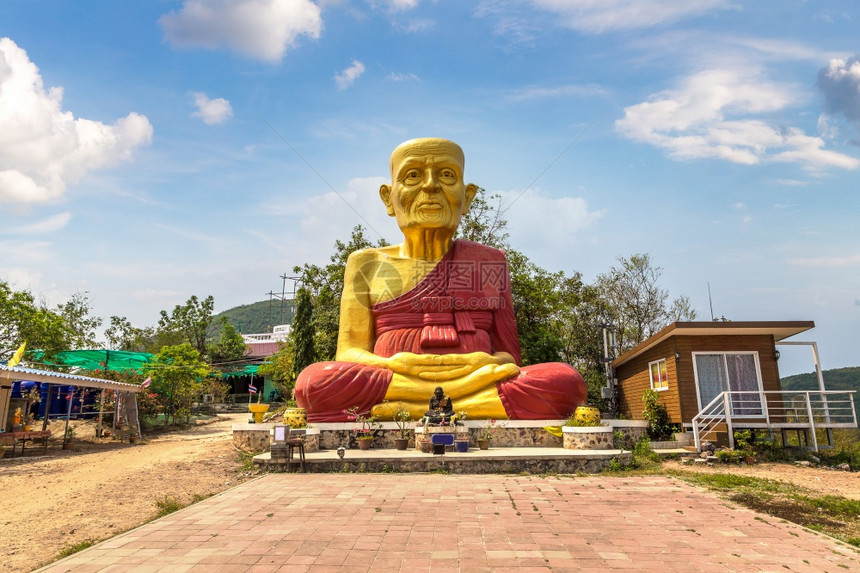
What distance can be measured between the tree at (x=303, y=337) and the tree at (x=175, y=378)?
3845mm

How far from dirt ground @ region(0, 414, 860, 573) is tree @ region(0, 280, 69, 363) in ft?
22.8

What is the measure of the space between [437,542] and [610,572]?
4.49ft

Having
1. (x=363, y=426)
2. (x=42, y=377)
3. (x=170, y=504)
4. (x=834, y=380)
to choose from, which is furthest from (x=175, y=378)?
(x=834, y=380)

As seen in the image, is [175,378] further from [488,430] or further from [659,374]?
[659,374]

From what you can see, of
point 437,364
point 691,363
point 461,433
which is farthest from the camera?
point 691,363

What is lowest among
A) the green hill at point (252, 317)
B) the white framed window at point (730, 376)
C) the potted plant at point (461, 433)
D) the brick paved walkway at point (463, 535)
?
the brick paved walkway at point (463, 535)

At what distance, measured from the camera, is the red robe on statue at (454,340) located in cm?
1056

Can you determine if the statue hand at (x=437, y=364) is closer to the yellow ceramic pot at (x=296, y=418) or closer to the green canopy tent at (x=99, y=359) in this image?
the yellow ceramic pot at (x=296, y=418)

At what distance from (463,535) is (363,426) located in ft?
18.3

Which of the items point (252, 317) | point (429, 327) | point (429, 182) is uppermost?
point (252, 317)

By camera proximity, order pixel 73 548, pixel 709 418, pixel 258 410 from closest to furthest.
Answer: pixel 73 548 < pixel 709 418 < pixel 258 410

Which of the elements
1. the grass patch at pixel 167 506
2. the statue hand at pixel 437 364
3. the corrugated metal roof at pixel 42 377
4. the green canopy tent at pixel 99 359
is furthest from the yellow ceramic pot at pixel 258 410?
the green canopy tent at pixel 99 359

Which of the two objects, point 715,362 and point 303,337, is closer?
point 715,362

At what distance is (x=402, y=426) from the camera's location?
398 inches
